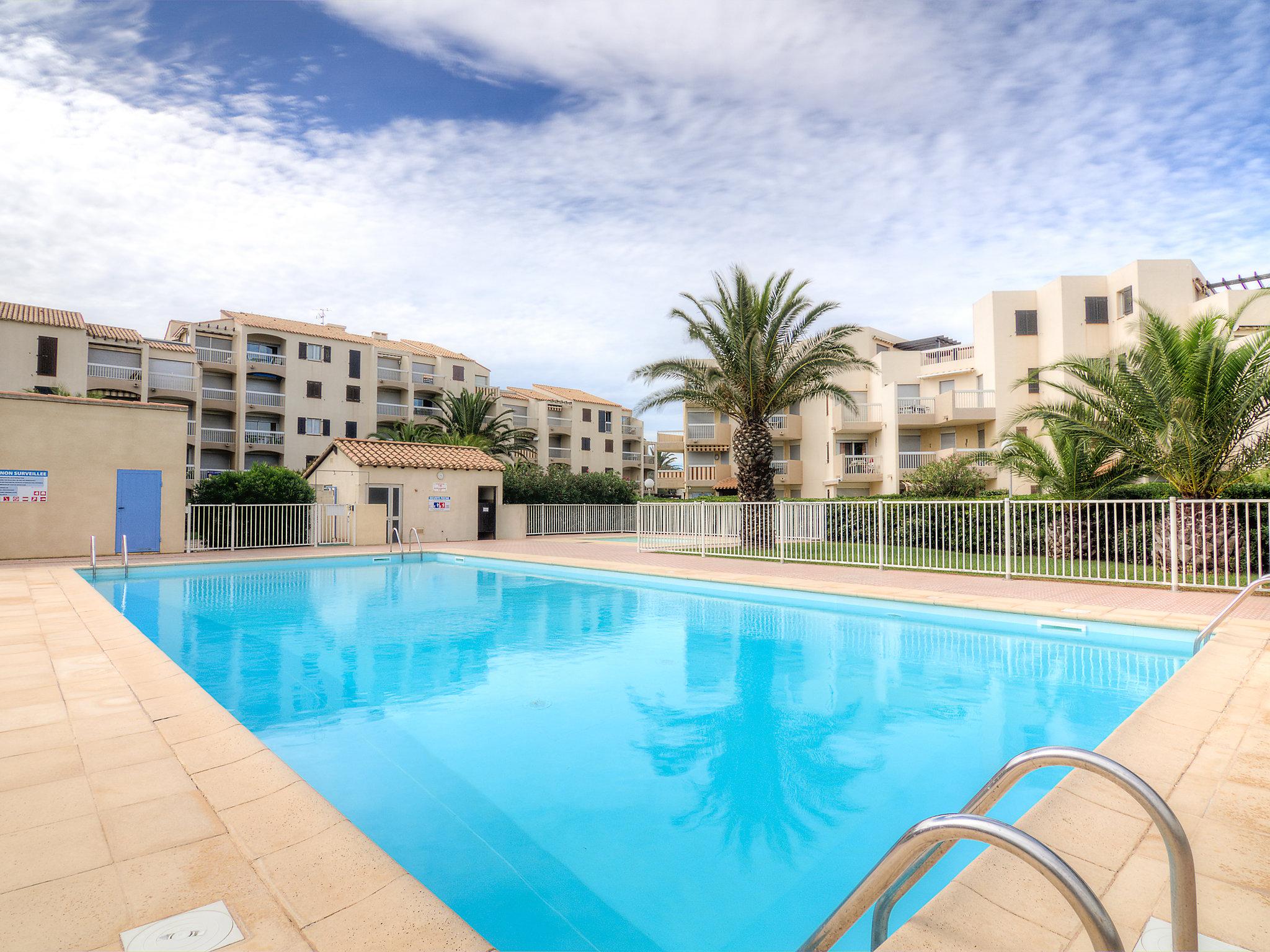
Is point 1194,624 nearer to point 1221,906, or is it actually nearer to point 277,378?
point 1221,906

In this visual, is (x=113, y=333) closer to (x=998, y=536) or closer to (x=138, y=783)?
(x=138, y=783)

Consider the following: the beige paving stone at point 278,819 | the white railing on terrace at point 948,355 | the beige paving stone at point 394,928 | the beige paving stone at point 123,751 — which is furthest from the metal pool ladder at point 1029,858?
the white railing on terrace at point 948,355

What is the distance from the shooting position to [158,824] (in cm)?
302

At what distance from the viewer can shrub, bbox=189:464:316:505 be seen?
21703 millimetres

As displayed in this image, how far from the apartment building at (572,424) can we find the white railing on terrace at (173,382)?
2061 cm

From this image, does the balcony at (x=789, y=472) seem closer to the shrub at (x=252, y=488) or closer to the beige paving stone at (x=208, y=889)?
the shrub at (x=252, y=488)

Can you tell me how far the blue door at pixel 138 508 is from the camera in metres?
18.4

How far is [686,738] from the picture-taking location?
5520mm

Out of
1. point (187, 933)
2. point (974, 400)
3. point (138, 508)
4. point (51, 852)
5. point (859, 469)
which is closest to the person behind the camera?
point (187, 933)

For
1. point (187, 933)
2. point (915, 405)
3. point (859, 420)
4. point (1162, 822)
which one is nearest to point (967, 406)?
point (915, 405)

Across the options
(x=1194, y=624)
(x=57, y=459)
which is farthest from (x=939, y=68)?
(x=57, y=459)

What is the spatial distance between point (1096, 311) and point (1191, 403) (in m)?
21.3

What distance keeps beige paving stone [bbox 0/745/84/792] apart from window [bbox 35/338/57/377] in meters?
39.6

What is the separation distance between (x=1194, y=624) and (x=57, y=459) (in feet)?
78.9
